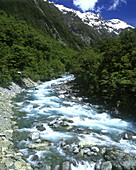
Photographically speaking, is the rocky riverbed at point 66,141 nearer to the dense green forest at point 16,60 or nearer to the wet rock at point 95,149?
the wet rock at point 95,149

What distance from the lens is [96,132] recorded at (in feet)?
29.7

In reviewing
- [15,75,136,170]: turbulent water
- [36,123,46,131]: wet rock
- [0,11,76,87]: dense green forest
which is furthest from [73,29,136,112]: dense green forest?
[0,11,76,87]: dense green forest

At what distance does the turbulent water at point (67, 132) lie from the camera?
641 cm

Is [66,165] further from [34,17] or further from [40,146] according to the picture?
[34,17]

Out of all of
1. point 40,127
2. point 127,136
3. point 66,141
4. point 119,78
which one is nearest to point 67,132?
point 66,141

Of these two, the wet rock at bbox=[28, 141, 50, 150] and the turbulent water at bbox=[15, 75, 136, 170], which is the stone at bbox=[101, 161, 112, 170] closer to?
the turbulent water at bbox=[15, 75, 136, 170]

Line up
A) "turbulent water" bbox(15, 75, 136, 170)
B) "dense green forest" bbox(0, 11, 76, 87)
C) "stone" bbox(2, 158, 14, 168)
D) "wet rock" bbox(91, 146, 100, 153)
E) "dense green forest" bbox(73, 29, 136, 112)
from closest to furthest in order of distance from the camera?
"stone" bbox(2, 158, 14, 168), "turbulent water" bbox(15, 75, 136, 170), "wet rock" bbox(91, 146, 100, 153), "dense green forest" bbox(73, 29, 136, 112), "dense green forest" bbox(0, 11, 76, 87)

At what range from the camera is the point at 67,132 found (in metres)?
8.84

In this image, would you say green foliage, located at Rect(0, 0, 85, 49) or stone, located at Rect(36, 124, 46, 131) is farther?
green foliage, located at Rect(0, 0, 85, 49)

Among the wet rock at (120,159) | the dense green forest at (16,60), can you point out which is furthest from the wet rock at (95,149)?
the dense green forest at (16,60)

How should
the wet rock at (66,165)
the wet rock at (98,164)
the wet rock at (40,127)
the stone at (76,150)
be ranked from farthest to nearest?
the wet rock at (40,127) < the stone at (76,150) < the wet rock at (98,164) < the wet rock at (66,165)

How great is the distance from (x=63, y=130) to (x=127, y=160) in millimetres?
4473

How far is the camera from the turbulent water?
641cm

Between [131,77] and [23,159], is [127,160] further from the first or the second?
[131,77]
